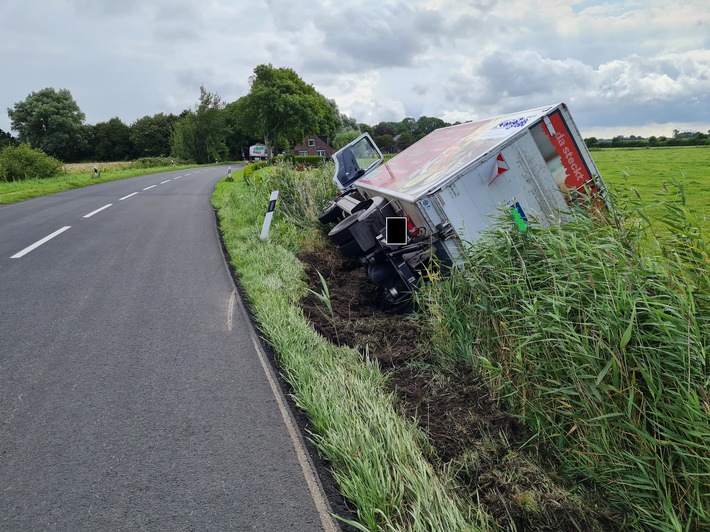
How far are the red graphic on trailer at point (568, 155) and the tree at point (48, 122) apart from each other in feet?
299

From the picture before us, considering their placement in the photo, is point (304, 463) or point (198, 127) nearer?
point (304, 463)

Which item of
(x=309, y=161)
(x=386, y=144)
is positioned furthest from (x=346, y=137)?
(x=386, y=144)

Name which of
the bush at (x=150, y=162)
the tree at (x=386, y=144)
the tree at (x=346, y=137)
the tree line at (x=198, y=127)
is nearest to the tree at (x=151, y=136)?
the tree line at (x=198, y=127)

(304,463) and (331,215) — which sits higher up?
(331,215)

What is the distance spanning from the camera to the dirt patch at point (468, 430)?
276cm

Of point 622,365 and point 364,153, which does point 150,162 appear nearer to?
point 364,153

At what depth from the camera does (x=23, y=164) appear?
24.7 meters

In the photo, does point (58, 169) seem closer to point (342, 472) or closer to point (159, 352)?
point (159, 352)

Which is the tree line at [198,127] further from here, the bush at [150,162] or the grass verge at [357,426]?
the grass verge at [357,426]

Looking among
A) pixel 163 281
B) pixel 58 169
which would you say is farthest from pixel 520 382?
pixel 58 169

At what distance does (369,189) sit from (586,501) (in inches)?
265

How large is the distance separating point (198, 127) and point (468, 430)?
244 feet

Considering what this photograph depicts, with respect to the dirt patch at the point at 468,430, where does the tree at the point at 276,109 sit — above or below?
above

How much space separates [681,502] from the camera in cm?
259
